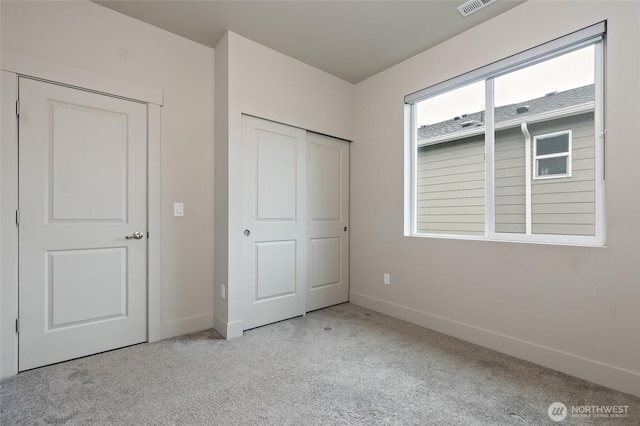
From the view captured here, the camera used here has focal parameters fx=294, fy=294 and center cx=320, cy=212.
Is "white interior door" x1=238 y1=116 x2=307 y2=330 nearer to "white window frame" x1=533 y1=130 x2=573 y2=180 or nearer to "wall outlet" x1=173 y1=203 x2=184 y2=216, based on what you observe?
"wall outlet" x1=173 y1=203 x2=184 y2=216

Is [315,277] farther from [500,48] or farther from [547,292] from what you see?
[500,48]

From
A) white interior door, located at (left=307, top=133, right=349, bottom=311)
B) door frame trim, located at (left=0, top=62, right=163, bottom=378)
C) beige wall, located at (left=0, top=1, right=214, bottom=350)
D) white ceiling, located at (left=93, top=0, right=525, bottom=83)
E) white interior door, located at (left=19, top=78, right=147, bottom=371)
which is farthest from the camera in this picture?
white interior door, located at (left=307, top=133, right=349, bottom=311)

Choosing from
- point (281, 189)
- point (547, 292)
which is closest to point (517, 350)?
point (547, 292)

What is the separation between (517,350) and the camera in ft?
7.63

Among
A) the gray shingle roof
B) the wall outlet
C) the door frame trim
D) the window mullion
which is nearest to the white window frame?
the gray shingle roof

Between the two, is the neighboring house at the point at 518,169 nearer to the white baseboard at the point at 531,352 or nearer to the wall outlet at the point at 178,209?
the white baseboard at the point at 531,352


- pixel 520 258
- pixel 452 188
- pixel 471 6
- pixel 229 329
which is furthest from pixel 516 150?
pixel 229 329

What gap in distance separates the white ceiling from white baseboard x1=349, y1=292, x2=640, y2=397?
8.82ft

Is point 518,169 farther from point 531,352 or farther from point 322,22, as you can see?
point 322,22

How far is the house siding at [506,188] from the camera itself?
84.6 inches

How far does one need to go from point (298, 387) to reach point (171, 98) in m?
2.64

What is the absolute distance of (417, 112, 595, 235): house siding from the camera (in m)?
2.15

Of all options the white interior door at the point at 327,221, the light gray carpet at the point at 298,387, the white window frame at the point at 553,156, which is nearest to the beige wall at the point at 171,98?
the light gray carpet at the point at 298,387

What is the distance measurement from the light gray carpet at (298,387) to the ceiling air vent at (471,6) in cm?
279
